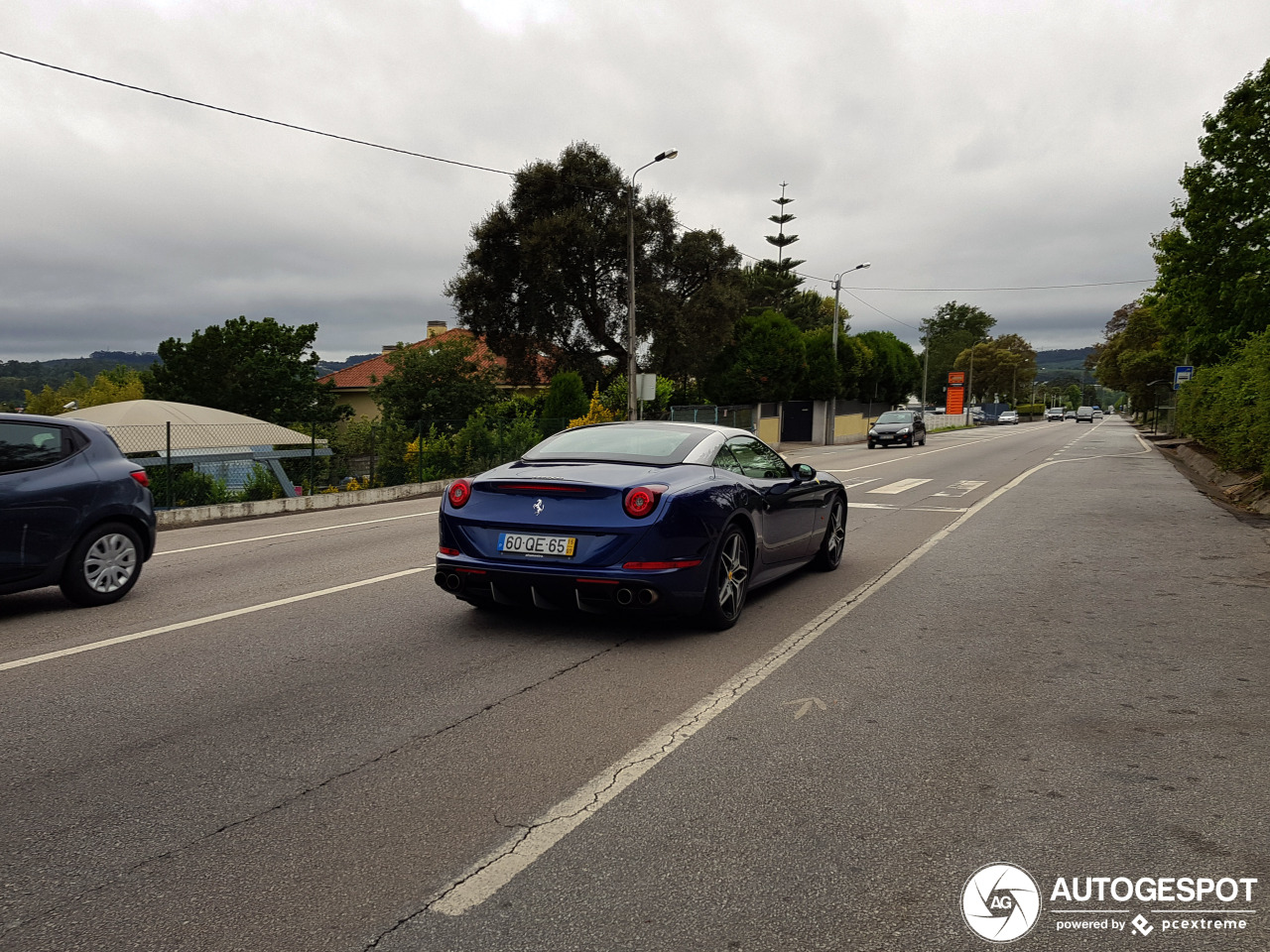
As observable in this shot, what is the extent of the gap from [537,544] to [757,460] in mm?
2300

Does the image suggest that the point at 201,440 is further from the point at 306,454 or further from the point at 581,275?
Answer: the point at 581,275

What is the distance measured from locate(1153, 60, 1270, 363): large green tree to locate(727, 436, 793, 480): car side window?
22.4 meters

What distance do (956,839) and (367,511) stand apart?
1328 cm

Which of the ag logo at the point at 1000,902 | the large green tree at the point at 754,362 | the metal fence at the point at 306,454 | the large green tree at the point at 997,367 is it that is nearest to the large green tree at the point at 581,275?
the large green tree at the point at 754,362

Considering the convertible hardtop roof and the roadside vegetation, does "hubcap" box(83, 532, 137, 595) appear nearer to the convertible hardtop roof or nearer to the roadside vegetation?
the convertible hardtop roof

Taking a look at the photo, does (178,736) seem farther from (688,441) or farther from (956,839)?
(688,441)

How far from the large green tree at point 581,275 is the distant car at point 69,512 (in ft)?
95.5

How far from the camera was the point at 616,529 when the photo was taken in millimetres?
5523

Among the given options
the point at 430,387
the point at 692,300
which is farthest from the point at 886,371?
the point at 430,387

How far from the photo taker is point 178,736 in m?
4.05

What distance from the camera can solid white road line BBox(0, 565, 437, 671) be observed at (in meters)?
5.35

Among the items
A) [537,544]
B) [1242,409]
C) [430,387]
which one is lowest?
[537,544]

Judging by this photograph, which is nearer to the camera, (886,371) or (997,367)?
(886,371)

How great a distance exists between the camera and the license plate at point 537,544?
18.3 ft
